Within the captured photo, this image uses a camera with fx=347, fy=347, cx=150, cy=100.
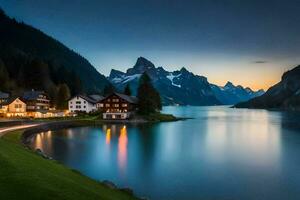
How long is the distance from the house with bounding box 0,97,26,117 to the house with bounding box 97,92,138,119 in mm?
31187

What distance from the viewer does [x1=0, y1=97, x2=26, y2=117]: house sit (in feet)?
416

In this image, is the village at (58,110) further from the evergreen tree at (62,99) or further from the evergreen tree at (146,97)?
the evergreen tree at (146,97)

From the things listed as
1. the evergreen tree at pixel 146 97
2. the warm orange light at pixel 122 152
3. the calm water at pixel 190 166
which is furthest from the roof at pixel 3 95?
the warm orange light at pixel 122 152

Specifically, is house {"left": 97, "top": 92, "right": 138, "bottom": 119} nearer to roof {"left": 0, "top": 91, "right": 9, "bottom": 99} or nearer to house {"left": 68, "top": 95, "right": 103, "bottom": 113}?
house {"left": 68, "top": 95, "right": 103, "bottom": 113}

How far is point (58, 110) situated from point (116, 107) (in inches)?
946

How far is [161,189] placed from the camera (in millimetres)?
34688

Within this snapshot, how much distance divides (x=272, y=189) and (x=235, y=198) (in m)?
5.83

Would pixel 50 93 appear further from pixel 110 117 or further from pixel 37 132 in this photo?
pixel 37 132

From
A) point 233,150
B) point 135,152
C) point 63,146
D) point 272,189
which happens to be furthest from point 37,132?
point 272,189

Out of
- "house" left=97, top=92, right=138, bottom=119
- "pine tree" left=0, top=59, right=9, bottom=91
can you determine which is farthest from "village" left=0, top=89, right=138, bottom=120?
"pine tree" left=0, top=59, right=9, bottom=91

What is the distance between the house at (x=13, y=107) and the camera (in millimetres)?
126750

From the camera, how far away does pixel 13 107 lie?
129 metres

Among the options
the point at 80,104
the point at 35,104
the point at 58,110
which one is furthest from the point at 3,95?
the point at 80,104

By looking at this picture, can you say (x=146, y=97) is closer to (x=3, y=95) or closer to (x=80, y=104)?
(x=80, y=104)
